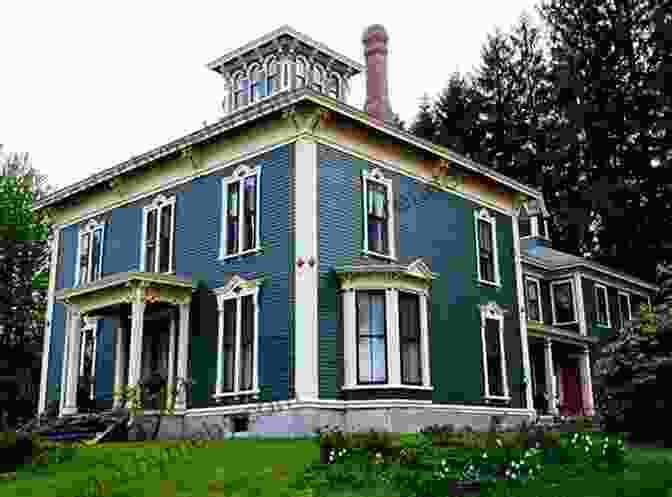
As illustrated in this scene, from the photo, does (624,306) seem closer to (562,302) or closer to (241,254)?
(562,302)

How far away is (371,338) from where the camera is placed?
18984mm

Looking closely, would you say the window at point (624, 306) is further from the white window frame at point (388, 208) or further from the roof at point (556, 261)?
the white window frame at point (388, 208)

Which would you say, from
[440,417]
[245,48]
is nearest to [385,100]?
[245,48]

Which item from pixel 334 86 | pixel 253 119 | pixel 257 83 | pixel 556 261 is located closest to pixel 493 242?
pixel 334 86

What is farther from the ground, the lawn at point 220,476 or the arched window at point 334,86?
the arched window at point 334,86

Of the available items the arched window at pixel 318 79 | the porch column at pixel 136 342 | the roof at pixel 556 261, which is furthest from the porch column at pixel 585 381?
the porch column at pixel 136 342

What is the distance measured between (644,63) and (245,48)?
24.5m

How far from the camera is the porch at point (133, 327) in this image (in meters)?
19.8

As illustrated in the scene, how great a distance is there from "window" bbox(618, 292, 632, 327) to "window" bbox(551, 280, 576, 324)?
12.4ft

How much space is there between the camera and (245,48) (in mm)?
26953

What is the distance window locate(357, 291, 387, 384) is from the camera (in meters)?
18.8

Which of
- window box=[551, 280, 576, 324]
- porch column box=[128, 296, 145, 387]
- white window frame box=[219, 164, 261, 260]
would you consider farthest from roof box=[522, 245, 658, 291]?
porch column box=[128, 296, 145, 387]

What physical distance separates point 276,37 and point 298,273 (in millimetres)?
10732

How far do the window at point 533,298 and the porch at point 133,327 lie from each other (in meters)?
15.6
